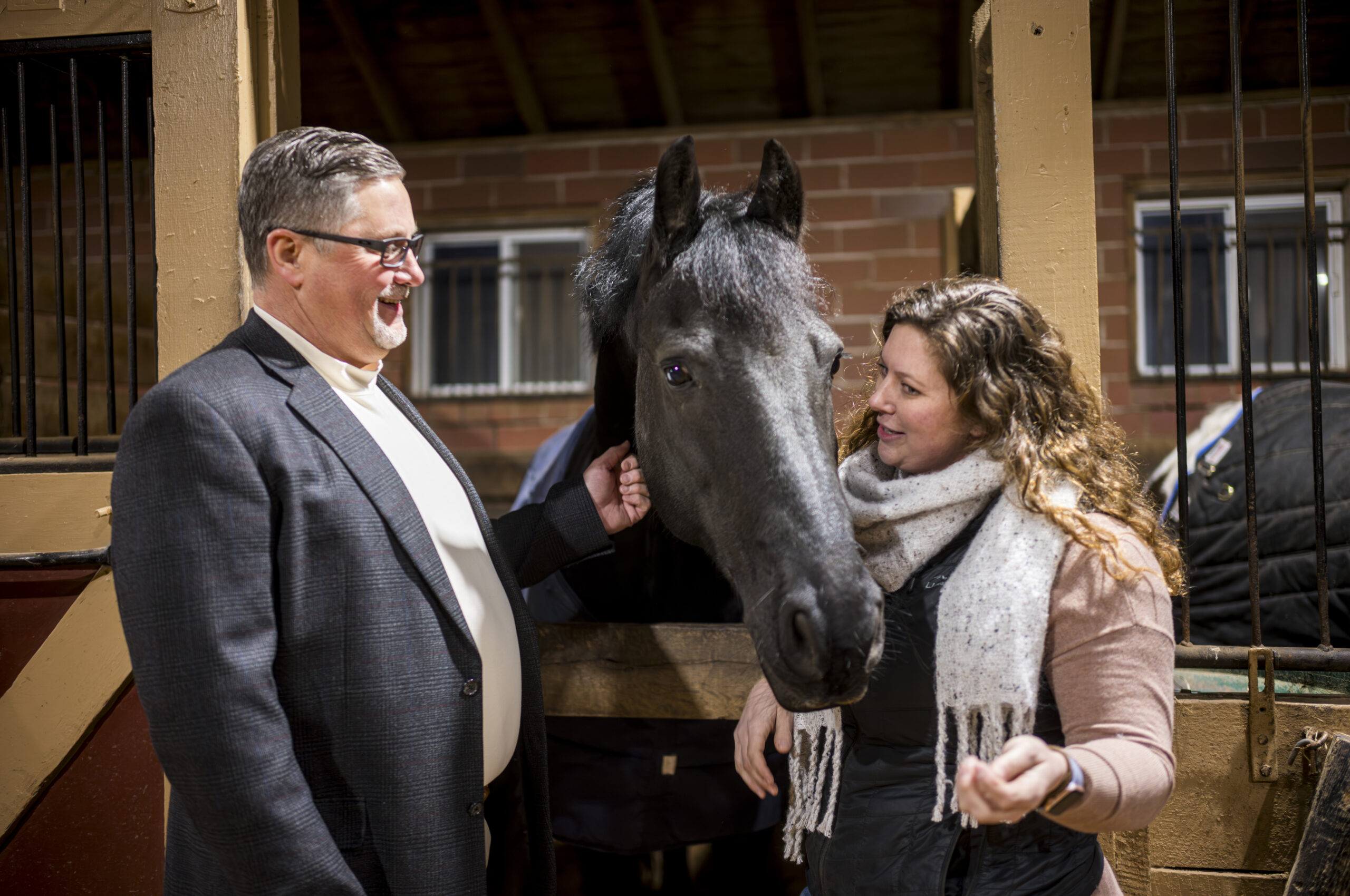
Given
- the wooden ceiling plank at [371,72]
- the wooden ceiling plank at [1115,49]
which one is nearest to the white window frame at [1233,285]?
the wooden ceiling plank at [1115,49]

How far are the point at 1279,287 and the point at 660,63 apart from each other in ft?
11.9

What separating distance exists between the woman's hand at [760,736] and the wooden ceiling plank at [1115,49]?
4047mm

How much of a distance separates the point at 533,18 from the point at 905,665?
3932 millimetres

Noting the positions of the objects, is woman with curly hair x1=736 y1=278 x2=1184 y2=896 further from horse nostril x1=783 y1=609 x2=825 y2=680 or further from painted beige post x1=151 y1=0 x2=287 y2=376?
painted beige post x1=151 y1=0 x2=287 y2=376

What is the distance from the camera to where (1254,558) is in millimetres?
1572

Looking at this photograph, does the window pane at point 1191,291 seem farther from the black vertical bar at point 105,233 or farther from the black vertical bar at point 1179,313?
the black vertical bar at point 105,233

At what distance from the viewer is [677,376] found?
1302 millimetres

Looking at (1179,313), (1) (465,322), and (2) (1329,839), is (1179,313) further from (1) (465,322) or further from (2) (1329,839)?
(1) (465,322)

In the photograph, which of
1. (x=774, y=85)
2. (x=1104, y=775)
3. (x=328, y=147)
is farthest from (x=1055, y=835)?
(x=774, y=85)

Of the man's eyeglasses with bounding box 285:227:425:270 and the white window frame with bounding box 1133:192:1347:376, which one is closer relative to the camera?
the man's eyeglasses with bounding box 285:227:425:270

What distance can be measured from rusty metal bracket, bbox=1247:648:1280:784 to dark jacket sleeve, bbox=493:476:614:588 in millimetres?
1249

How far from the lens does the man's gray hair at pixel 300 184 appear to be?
3.87ft

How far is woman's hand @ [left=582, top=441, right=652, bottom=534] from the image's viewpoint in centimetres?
159

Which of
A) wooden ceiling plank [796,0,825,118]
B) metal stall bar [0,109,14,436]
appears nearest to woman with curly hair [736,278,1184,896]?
metal stall bar [0,109,14,436]
